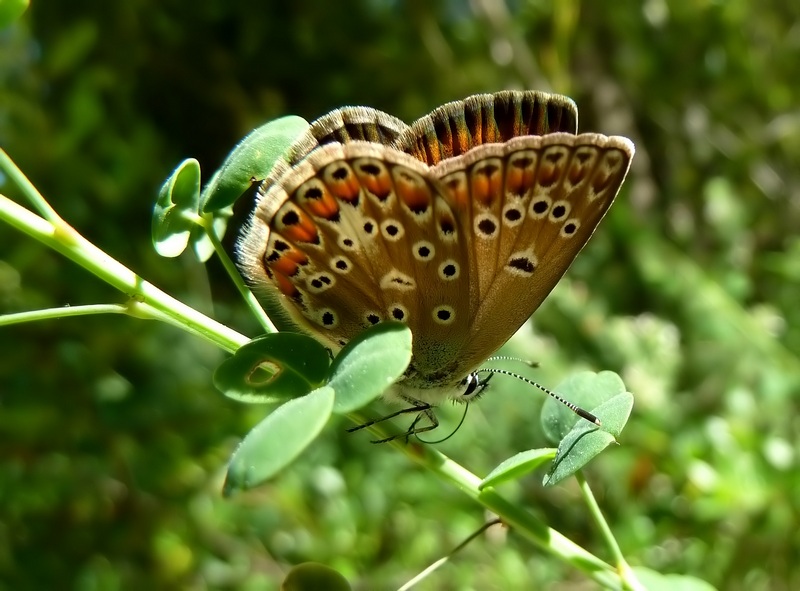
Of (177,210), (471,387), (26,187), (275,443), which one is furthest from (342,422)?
(275,443)

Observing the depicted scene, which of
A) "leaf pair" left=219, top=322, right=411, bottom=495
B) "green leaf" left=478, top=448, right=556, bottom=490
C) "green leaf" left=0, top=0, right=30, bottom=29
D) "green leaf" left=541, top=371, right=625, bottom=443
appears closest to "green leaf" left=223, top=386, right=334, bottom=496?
"leaf pair" left=219, top=322, right=411, bottom=495

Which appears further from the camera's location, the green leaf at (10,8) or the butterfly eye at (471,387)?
the butterfly eye at (471,387)

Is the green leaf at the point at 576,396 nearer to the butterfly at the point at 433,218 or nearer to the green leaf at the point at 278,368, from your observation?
the butterfly at the point at 433,218

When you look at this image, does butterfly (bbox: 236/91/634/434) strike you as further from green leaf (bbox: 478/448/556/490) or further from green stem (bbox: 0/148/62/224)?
green stem (bbox: 0/148/62/224)

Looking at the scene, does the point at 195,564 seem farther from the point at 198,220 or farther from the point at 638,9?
the point at 638,9

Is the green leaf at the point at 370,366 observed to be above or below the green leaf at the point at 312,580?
above

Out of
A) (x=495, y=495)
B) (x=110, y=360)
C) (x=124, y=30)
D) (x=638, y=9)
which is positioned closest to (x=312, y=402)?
(x=495, y=495)

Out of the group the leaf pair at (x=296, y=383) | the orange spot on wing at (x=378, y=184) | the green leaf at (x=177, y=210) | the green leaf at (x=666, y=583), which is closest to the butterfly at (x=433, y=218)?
the orange spot on wing at (x=378, y=184)
